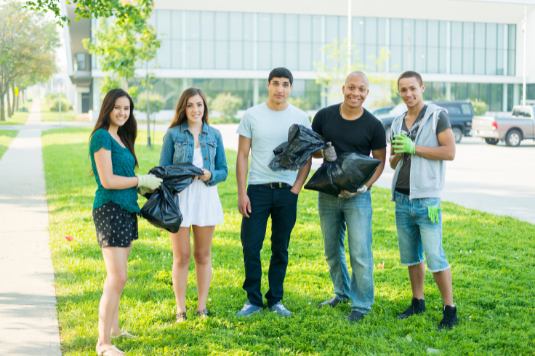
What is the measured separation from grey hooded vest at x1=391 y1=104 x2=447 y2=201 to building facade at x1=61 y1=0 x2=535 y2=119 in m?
46.9

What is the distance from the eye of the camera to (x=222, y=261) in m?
6.19

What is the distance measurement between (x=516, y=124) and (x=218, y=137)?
23278 mm

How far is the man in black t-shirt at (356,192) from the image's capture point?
4.29 metres

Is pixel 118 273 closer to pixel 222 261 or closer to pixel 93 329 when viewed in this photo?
pixel 93 329

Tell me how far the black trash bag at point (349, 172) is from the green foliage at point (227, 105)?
44897 mm

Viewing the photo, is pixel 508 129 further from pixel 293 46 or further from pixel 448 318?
pixel 293 46

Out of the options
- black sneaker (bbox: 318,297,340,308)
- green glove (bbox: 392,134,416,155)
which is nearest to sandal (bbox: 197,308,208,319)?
black sneaker (bbox: 318,297,340,308)

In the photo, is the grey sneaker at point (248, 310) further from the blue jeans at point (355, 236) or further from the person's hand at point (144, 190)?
the person's hand at point (144, 190)

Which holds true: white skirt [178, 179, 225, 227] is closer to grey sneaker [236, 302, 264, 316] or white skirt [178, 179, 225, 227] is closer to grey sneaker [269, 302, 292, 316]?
grey sneaker [236, 302, 264, 316]

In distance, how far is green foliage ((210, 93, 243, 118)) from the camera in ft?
159

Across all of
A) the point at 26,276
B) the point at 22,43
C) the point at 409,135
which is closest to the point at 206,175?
the point at 409,135

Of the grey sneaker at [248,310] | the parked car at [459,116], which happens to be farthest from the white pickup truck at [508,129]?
the grey sneaker at [248,310]

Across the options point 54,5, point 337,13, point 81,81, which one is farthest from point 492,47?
point 54,5

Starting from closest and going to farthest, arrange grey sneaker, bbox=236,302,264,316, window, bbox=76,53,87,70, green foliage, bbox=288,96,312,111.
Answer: grey sneaker, bbox=236,302,264,316, green foliage, bbox=288,96,312,111, window, bbox=76,53,87,70
